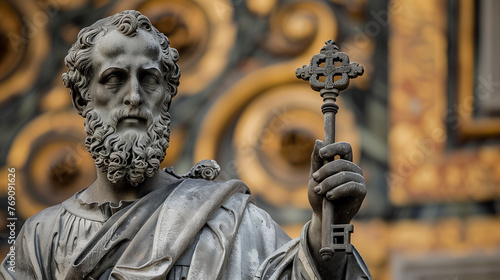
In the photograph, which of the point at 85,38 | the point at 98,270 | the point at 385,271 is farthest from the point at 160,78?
the point at 385,271

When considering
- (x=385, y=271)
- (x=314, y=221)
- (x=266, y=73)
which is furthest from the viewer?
(x=266, y=73)

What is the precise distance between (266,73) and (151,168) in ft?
23.4

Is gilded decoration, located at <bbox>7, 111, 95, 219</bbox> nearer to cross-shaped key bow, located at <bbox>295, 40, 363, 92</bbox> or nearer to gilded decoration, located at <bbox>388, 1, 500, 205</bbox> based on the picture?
gilded decoration, located at <bbox>388, 1, 500, 205</bbox>

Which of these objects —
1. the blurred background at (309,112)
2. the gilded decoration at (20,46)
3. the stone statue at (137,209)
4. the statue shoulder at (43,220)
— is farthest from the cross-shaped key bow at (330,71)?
the gilded decoration at (20,46)

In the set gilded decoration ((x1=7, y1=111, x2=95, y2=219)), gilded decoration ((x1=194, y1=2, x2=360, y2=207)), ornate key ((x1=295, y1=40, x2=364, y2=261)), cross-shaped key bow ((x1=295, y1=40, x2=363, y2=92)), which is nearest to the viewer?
ornate key ((x1=295, y1=40, x2=364, y2=261))

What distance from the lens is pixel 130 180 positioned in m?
8.18

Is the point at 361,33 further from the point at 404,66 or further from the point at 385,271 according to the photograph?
the point at 385,271

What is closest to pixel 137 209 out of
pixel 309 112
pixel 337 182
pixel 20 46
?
pixel 337 182

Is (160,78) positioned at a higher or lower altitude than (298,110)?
lower

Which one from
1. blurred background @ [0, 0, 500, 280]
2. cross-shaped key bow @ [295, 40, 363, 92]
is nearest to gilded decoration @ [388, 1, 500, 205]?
blurred background @ [0, 0, 500, 280]

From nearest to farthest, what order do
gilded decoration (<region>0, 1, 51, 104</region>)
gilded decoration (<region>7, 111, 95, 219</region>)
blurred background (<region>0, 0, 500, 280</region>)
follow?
1. blurred background (<region>0, 0, 500, 280</region>)
2. gilded decoration (<region>7, 111, 95, 219</region>)
3. gilded decoration (<region>0, 1, 51, 104</region>)

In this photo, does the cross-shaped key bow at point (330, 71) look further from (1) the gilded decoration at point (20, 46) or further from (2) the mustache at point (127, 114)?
(1) the gilded decoration at point (20, 46)

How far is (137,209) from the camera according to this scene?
812 centimetres

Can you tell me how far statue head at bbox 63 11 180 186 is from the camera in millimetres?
8133
